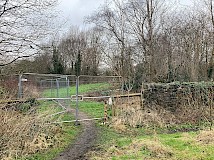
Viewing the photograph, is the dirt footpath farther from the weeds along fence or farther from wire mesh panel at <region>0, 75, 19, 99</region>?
wire mesh panel at <region>0, 75, 19, 99</region>

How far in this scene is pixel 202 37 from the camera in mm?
24844

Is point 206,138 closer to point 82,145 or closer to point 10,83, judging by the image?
point 82,145

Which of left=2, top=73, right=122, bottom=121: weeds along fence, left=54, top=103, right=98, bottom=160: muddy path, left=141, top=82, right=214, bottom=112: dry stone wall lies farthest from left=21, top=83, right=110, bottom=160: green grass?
left=141, top=82, right=214, bottom=112: dry stone wall

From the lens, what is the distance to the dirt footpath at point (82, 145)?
7.66m

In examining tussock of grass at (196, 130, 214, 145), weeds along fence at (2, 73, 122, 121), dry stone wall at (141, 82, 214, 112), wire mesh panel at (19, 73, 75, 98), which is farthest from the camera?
dry stone wall at (141, 82, 214, 112)

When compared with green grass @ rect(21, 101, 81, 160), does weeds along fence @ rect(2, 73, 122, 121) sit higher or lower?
higher

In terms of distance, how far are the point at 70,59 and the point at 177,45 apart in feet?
70.8

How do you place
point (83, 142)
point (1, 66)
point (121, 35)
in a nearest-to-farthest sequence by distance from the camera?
point (83, 142) < point (1, 66) < point (121, 35)

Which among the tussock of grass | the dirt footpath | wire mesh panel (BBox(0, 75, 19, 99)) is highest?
wire mesh panel (BBox(0, 75, 19, 99))

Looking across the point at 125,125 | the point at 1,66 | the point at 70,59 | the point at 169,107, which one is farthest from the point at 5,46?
the point at 70,59

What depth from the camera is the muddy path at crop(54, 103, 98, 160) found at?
7660mm

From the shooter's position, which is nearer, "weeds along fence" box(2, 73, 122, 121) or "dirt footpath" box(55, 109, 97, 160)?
"dirt footpath" box(55, 109, 97, 160)

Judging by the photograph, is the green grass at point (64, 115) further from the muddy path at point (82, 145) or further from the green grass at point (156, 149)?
the green grass at point (156, 149)

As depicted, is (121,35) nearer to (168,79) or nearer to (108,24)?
(108,24)
